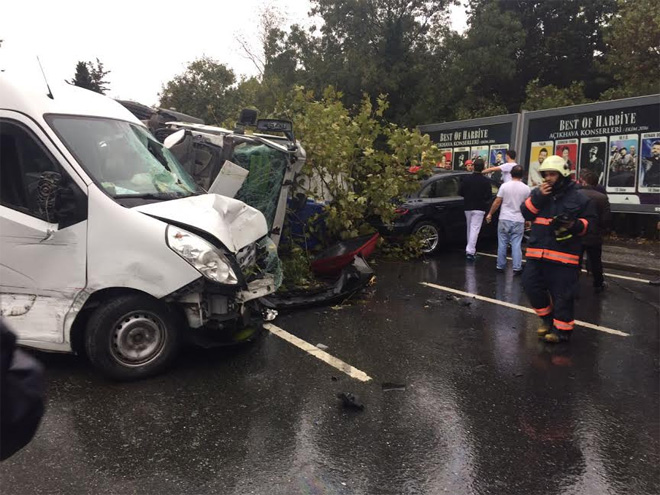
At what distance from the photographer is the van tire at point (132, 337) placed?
13.1ft

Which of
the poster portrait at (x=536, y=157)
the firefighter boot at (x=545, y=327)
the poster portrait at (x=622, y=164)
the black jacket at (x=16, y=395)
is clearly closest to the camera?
the black jacket at (x=16, y=395)

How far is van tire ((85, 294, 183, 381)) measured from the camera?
3988 mm

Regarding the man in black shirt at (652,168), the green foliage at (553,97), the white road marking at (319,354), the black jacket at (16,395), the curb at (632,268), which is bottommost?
the white road marking at (319,354)

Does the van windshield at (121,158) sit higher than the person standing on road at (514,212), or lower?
higher

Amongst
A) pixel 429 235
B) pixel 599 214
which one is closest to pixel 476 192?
pixel 429 235

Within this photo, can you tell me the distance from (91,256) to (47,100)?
4.76ft

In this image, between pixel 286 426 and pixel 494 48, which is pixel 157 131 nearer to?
pixel 286 426

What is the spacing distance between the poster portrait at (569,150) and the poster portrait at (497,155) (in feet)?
5.03

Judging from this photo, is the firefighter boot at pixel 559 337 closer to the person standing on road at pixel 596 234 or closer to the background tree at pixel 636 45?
the person standing on road at pixel 596 234

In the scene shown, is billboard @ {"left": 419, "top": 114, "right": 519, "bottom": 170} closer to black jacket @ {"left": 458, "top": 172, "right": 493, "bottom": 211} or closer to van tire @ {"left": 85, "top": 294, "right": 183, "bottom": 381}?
black jacket @ {"left": 458, "top": 172, "right": 493, "bottom": 211}

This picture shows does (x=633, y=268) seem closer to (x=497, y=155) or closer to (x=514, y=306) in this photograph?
(x=514, y=306)

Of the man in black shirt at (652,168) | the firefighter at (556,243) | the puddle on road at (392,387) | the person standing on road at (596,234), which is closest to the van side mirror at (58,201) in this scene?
the puddle on road at (392,387)

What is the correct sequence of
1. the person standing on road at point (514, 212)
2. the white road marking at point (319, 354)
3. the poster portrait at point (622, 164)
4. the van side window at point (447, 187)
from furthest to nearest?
1. the poster portrait at point (622, 164)
2. the van side window at point (447, 187)
3. the person standing on road at point (514, 212)
4. the white road marking at point (319, 354)

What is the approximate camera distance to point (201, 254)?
13.3 feet
